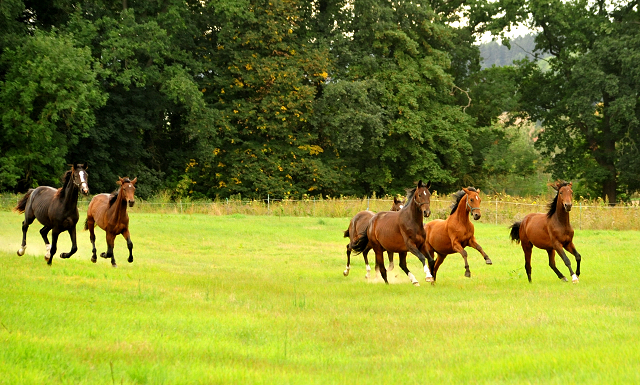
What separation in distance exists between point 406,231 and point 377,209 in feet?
93.9

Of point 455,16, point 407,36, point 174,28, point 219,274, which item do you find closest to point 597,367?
point 219,274

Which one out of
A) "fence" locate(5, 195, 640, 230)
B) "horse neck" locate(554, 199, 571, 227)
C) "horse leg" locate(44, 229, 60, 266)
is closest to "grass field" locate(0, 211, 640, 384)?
"horse leg" locate(44, 229, 60, 266)

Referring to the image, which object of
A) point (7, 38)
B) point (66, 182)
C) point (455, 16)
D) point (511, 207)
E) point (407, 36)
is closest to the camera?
point (66, 182)

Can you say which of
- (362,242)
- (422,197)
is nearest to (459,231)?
(422,197)

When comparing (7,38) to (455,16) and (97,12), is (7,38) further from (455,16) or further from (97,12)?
(455,16)

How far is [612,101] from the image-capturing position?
157 ft

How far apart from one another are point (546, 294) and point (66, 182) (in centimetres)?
1052

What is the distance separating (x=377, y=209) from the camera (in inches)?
1736

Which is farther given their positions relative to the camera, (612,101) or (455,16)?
(455,16)

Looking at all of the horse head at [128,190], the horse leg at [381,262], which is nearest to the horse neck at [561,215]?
the horse leg at [381,262]

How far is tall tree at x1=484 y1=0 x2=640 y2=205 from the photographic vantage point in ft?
155

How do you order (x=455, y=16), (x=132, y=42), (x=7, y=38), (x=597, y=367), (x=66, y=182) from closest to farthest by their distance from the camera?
1. (x=597, y=367)
2. (x=66, y=182)
3. (x=7, y=38)
4. (x=132, y=42)
5. (x=455, y=16)

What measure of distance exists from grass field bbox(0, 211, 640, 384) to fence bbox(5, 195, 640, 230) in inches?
621

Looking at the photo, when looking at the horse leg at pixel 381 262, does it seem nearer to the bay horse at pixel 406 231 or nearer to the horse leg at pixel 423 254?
the bay horse at pixel 406 231
